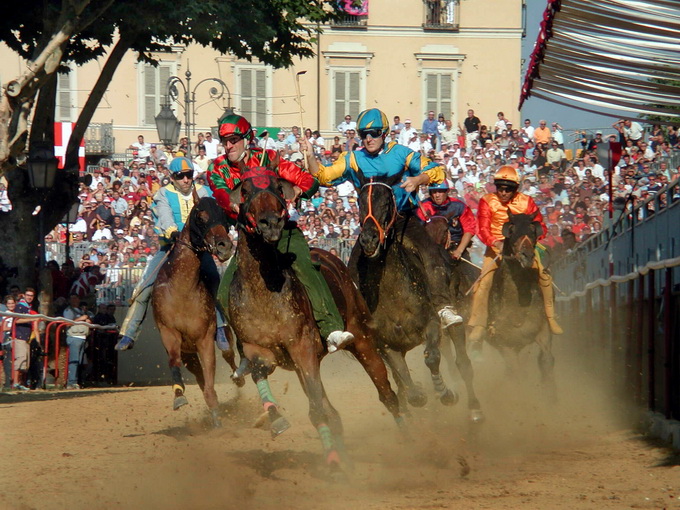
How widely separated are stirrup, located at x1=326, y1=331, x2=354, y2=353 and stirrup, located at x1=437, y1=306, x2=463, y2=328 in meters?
1.96

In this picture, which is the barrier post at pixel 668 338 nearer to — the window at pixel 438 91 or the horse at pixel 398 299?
the horse at pixel 398 299

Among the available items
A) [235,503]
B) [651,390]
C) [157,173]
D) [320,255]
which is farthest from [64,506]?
[157,173]

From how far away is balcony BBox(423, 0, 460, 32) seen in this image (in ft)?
141

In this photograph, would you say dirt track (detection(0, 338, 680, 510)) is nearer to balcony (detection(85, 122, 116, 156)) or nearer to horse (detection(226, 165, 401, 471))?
horse (detection(226, 165, 401, 471))

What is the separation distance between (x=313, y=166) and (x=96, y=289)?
13.1 metres

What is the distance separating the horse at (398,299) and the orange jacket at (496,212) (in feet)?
8.75

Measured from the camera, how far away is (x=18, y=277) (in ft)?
65.6

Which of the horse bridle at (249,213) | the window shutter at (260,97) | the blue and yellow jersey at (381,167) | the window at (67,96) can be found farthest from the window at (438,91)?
the horse bridle at (249,213)

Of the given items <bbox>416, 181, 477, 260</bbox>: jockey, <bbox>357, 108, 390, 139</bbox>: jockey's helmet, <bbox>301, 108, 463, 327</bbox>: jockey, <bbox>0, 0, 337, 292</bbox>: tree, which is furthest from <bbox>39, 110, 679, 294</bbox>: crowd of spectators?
<bbox>357, 108, 390, 139</bbox>: jockey's helmet

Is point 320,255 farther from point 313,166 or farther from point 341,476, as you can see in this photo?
point 341,476

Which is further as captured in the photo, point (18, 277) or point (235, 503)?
point (18, 277)

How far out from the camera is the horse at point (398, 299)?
389 inches

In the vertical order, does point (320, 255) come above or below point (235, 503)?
above

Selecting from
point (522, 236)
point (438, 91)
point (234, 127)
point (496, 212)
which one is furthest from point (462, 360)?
point (438, 91)
